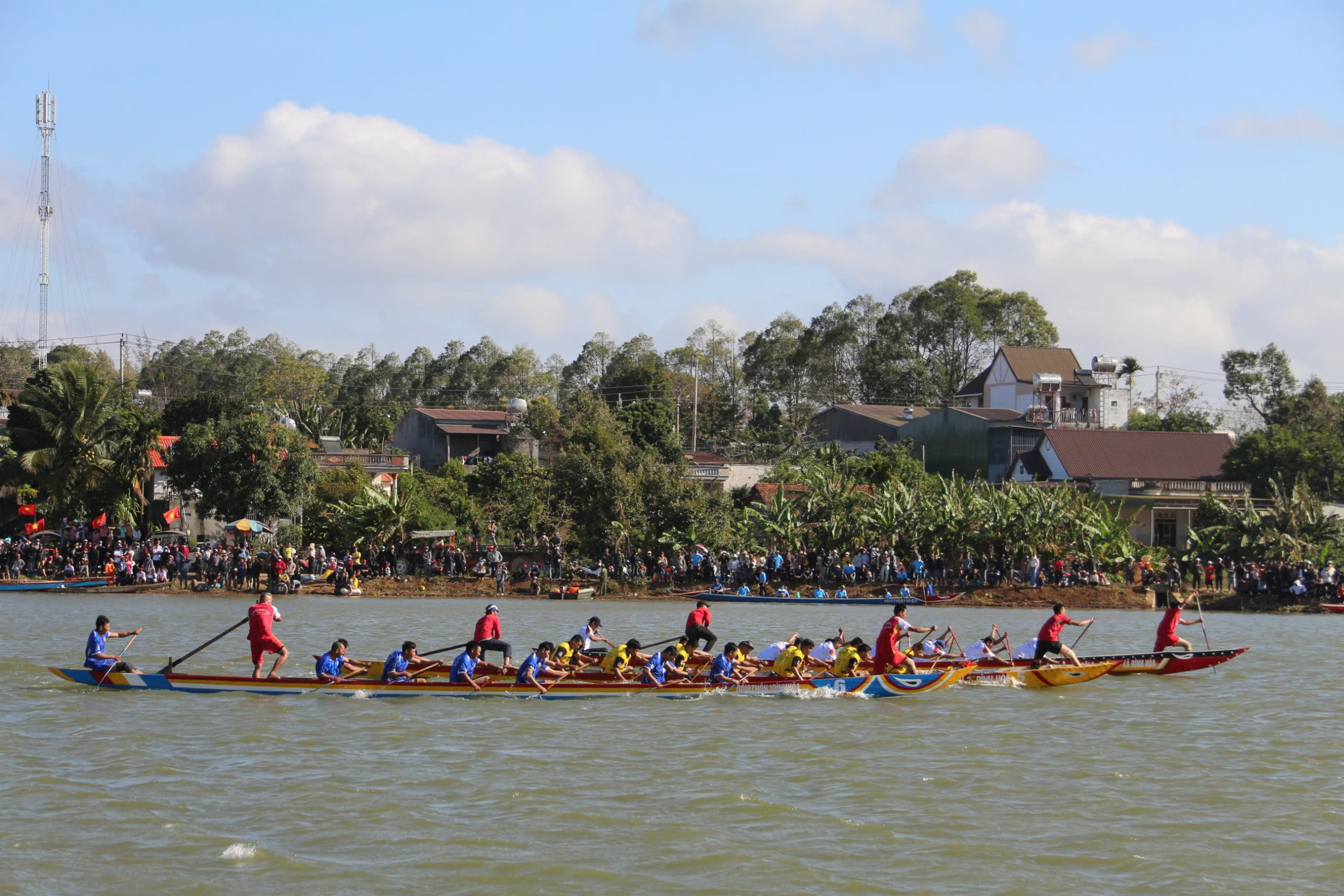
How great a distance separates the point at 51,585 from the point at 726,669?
1004 inches

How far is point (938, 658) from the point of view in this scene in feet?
67.4

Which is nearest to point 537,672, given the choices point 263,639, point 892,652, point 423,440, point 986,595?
point 263,639

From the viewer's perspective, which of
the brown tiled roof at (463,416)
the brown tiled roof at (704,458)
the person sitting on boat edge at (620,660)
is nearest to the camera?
the person sitting on boat edge at (620,660)

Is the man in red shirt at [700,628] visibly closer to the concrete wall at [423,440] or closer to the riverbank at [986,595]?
the riverbank at [986,595]

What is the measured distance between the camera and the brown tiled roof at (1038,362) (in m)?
67.6

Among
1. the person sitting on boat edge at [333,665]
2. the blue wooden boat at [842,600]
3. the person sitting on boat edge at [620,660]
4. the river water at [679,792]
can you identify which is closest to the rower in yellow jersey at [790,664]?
the river water at [679,792]

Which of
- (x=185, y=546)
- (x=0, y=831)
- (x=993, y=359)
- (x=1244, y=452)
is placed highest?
(x=993, y=359)

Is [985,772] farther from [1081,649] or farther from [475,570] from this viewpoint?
[475,570]

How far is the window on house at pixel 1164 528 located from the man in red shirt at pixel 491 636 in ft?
112

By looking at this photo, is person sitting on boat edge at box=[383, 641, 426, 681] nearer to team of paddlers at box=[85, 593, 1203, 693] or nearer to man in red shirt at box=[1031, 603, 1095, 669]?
team of paddlers at box=[85, 593, 1203, 693]

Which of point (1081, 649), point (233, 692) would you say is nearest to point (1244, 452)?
point (1081, 649)

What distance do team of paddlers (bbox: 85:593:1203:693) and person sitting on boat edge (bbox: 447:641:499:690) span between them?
1cm

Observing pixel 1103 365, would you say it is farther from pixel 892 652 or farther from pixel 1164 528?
pixel 892 652

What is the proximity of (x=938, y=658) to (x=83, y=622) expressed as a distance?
19.6 metres
